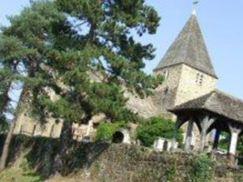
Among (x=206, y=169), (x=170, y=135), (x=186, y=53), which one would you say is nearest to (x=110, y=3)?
(x=206, y=169)

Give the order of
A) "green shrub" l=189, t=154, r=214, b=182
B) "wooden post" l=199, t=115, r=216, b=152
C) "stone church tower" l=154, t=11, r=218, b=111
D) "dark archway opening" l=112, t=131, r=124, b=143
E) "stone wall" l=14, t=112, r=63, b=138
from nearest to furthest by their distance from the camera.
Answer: "green shrub" l=189, t=154, r=214, b=182, "wooden post" l=199, t=115, r=216, b=152, "dark archway opening" l=112, t=131, r=124, b=143, "stone wall" l=14, t=112, r=63, b=138, "stone church tower" l=154, t=11, r=218, b=111

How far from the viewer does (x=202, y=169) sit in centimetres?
2309

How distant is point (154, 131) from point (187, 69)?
19301 millimetres

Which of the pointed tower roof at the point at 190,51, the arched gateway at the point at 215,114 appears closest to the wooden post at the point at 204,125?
the arched gateway at the point at 215,114

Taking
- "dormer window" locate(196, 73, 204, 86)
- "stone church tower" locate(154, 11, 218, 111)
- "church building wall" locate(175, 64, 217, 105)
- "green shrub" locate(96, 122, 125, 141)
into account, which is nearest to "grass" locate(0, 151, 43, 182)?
"green shrub" locate(96, 122, 125, 141)

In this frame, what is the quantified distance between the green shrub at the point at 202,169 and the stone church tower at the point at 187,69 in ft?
138

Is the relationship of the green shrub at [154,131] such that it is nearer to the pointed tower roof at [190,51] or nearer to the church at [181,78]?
the church at [181,78]

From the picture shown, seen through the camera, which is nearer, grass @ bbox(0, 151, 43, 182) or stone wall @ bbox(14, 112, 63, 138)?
grass @ bbox(0, 151, 43, 182)

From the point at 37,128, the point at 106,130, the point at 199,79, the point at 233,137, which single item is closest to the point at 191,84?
the point at 199,79

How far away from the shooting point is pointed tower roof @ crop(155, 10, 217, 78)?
2682 inches

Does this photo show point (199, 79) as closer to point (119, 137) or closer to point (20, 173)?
point (119, 137)

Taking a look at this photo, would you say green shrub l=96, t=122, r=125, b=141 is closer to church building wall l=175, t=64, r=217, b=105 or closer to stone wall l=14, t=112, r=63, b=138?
stone wall l=14, t=112, r=63, b=138

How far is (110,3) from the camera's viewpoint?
2980cm

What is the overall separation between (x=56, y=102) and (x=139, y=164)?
5009mm
